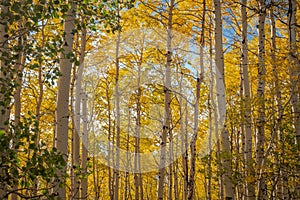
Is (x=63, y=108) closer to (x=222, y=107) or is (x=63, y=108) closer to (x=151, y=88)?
(x=222, y=107)

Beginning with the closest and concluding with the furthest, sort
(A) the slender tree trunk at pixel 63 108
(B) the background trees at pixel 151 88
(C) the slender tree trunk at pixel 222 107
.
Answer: (B) the background trees at pixel 151 88
(A) the slender tree trunk at pixel 63 108
(C) the slender tree trunk at pixel 222 107

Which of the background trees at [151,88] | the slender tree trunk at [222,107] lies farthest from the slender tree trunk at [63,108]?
the slender tree trunk at [222,107]

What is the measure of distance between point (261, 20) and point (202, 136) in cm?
1066

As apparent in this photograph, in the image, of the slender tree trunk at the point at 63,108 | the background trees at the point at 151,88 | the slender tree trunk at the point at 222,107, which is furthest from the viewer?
the slender tree trunk at the point at 222,107

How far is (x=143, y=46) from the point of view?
12117 mm

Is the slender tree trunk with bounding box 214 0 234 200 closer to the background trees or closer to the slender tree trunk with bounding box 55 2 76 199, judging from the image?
the background trees

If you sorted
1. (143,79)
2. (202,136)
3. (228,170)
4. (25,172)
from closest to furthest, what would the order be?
(25,172), (228,170), (143,79), (202,136)

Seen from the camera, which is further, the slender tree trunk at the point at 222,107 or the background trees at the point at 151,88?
the slender tree trunk at the point at 222,107

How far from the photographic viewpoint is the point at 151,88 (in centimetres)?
1248

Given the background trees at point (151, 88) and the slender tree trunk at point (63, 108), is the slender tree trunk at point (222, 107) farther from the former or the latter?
the slender tree trunk at point (63, 108)

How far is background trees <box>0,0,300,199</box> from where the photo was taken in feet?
8.54

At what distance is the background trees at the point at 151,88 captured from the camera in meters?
2.60

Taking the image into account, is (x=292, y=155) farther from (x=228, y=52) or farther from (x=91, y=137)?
(x=91, y=137)

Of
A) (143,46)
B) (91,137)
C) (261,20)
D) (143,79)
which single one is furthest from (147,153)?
(261,20)
